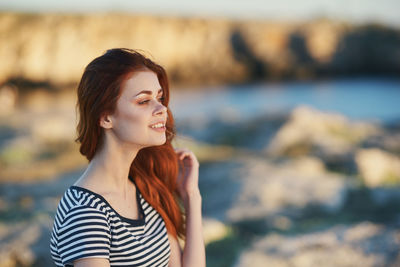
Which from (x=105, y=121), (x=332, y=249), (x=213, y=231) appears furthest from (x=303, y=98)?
(x=105, y=121)

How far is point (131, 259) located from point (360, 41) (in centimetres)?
4387

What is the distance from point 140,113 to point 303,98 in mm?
25645

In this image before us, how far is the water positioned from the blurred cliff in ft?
17.1

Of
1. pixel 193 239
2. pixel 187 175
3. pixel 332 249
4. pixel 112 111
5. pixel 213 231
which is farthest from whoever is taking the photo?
pixel 213 231

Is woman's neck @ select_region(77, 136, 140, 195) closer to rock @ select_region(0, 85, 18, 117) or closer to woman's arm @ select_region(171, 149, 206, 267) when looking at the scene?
woman's arm @ select_region(171, 149, 206, 267)

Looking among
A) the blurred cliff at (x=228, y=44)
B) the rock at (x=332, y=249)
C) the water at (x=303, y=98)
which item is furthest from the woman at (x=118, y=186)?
the blurred cliff at (x=228, y=44)

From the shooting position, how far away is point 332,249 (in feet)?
13.5

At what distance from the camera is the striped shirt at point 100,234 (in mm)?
1671

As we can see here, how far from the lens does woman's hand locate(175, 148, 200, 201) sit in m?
2.32

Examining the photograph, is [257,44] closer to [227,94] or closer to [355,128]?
[227,94]

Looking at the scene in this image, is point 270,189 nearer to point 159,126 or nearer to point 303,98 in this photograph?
point 159,126

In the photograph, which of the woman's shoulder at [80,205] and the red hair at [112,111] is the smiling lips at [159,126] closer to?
the red hair at [112,111]

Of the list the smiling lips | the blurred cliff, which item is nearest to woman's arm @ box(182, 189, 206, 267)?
the smiling lips

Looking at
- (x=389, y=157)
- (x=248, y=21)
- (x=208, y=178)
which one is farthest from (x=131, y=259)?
(x=248, y=21)
